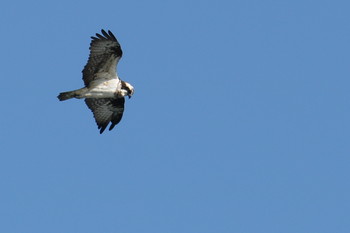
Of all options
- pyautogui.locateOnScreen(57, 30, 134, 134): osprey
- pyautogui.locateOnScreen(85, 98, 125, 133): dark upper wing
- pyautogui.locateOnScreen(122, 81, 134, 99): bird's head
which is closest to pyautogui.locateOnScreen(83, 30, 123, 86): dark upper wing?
pyautogui.locateOnScreen(57, 30, 134, 134): osprey

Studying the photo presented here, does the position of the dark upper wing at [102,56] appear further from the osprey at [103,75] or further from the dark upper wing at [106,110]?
the dark upper wing at [106,110]

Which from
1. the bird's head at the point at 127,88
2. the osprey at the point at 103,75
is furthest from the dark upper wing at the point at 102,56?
the bird's head at the point at 127,88

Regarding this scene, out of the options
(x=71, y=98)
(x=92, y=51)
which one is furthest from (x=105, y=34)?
(x=71, y=98)

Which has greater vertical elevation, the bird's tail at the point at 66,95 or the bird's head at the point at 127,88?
the bird's head at the point at 127,88

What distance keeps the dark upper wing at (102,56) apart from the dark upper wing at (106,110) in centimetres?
167

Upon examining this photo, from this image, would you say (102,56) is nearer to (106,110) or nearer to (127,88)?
(127,88)

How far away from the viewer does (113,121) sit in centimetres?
2777

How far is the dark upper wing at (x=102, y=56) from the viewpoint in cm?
2508

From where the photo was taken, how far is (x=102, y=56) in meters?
25.4

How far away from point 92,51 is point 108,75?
1.00 m

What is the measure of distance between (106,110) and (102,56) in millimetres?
2748

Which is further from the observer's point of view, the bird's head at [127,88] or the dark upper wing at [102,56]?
the bird's head at [127,88]

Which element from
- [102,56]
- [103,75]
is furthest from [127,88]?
[102,56]

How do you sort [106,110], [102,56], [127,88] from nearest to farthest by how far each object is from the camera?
[102,56], [127,88], [106,110]
